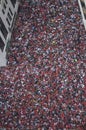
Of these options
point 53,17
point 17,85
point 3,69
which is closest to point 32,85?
point 17,85

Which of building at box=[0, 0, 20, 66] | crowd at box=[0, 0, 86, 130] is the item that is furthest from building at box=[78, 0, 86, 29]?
building at box=[0, 0, 20, 66]

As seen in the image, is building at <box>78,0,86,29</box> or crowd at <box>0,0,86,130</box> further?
building at <box>78,0,86,29</box>

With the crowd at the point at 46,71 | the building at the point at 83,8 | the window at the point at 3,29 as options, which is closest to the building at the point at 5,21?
the window at the point at 3,29

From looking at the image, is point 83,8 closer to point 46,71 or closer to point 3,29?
point 46,71

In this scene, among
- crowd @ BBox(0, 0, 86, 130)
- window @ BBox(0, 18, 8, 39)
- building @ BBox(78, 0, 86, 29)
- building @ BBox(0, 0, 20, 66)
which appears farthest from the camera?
window @ BBox(0, 18, 8, 39)

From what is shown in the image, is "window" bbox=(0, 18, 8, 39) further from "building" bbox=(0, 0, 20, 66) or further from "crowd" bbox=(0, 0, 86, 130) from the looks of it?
"crowd" bbox=(0, 0, 86, 130)

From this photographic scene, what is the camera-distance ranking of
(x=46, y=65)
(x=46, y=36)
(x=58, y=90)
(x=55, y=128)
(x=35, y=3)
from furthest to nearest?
(x=35, y=3) → (x=46, y=36) → (x=46, y=65) → (x=58, y=90) → (x=55, y=128)

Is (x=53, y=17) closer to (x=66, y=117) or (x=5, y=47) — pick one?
(x=5, y=47)
